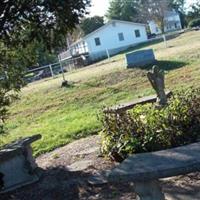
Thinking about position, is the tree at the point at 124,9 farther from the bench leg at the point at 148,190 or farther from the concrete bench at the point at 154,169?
the bench leg at the point at 148,190

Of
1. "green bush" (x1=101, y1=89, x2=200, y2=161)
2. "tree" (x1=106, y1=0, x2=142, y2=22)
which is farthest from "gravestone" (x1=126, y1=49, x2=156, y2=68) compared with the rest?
"tree" (x1=106, y1=0, x2=142, y2=22)

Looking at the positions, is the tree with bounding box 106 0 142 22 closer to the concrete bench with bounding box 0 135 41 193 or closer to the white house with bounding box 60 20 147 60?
the white house with bounding box 60 20 147 60

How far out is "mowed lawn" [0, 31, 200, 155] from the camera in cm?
1371

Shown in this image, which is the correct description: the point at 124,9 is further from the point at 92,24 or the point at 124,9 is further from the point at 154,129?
the point at 154,129

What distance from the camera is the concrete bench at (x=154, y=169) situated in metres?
4.86

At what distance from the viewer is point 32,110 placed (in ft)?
67.3

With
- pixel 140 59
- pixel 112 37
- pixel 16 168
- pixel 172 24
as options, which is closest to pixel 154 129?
pixel 16 168

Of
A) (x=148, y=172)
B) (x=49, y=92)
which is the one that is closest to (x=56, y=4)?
(x=148, y=172)

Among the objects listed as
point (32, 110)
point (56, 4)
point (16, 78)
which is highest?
point (56, 4)

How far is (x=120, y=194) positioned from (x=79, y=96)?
14.1 m

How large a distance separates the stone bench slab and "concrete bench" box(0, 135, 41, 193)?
3.20 metres

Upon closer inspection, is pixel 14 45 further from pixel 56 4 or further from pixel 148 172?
pixel 148 172

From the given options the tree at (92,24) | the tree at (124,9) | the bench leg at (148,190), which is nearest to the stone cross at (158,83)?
the bench leg at (148,190)

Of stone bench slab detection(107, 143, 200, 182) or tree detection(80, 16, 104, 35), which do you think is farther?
tree detection(80, 16, 104, 35)
